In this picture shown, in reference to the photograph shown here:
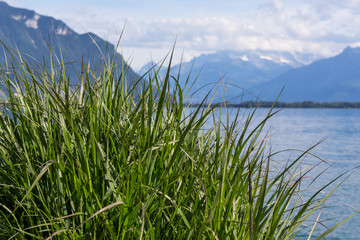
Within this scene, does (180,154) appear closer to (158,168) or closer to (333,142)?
(158,168)

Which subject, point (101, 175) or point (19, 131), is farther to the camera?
point (19, 131)

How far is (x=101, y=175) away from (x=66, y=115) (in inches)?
14.3

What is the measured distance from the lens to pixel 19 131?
2.70m

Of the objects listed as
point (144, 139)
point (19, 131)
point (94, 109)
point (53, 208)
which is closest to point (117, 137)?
point (144, 139)

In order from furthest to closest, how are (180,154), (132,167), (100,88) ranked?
(100,88)
(180,154)
(132,167)

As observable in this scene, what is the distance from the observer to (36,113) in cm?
269

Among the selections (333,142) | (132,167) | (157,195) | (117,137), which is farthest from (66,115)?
(333,142)

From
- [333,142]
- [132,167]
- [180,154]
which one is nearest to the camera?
[132,167]

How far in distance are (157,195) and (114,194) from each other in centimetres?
22

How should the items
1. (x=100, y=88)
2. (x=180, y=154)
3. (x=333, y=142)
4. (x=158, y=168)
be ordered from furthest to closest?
(x=333, y=142)
(x=100, y=88)
(x=180, y=154)
(x=158, y=168)

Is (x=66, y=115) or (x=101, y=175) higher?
(x=66, y=115)

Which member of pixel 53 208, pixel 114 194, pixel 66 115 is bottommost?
pixel 53 208

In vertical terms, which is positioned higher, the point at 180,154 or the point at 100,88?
the point at 100,88

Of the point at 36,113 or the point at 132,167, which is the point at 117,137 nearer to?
the point at 132,167
